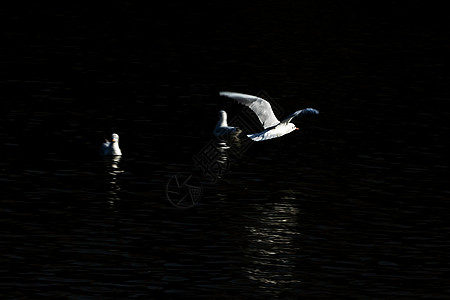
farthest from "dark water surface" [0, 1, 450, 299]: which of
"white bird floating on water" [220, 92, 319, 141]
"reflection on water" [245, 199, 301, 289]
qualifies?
"white bird floating on water" [220, 92, 319, 141]

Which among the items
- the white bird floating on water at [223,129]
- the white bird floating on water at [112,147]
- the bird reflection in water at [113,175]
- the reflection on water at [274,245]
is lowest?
the reflection on water at [274,245]

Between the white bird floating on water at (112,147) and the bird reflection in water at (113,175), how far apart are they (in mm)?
221

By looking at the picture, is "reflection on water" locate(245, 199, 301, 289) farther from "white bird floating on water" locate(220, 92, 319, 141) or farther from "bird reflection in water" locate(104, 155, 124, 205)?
"bird reflection in water" locate(104, 155, 124, 205)

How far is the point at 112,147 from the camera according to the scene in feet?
148

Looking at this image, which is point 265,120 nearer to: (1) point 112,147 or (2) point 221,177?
(2) point 221,177

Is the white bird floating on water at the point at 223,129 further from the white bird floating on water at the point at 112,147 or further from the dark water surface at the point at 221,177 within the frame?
the white bird floating on water at the point at 112,147

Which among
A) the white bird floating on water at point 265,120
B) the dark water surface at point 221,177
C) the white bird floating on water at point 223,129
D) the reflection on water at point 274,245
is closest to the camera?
the reflection on water at point 274,245

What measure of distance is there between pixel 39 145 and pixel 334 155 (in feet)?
44.2

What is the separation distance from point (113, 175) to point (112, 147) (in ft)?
9.28

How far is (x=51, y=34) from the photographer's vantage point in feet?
274

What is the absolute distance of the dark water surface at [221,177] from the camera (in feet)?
102

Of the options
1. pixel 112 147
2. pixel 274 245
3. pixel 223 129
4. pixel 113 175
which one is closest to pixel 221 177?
pixel 113 175

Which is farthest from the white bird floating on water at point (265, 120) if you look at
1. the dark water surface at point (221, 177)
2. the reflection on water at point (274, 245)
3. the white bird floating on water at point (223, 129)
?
the white bird floating on water at point (223, 129)

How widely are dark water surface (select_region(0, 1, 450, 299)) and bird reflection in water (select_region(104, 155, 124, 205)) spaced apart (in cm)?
15
